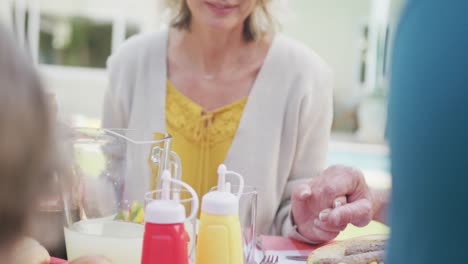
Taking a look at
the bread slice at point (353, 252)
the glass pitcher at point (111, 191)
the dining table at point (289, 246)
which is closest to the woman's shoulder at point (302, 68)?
the dining table at point (289, 246)

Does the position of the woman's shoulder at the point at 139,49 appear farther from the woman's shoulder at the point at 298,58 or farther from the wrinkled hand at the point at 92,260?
the wrinkled hand at the point at 92,260

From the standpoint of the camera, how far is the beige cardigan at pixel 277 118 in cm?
174

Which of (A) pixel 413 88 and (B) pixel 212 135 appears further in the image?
(B) pixel 212 135

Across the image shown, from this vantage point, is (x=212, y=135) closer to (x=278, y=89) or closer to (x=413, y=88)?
(x=278, y=89)

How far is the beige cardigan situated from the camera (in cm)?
174

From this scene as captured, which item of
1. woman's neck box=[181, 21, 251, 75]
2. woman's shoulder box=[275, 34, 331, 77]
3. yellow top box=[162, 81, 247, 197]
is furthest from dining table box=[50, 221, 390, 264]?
woman's neck box=[181, 21, 251, 75]

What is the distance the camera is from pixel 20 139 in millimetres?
443

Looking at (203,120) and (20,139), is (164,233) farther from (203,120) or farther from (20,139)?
(203,120)

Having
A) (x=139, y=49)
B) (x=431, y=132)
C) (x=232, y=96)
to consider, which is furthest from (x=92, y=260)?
(x=139, y=49)

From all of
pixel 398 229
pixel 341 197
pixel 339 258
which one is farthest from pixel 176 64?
pixel 398 229

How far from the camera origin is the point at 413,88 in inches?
22.6

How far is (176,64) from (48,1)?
7749 millimetres

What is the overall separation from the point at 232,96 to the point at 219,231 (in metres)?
0.88

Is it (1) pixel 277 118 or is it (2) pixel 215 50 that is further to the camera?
(2) pixel 215 50
